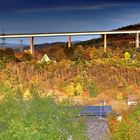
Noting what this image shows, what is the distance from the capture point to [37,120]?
15820 millimetres

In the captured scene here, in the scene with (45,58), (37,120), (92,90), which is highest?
(45,58)

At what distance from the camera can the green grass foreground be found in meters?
15.3

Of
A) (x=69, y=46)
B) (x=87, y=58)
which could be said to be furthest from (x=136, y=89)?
(x=69, y=46)

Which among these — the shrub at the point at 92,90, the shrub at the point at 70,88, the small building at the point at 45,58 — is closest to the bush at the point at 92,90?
the shrub at the point at 92,90

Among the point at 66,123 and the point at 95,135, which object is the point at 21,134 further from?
the point at 95,135

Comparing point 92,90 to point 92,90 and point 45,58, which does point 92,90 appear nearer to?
point 92,90

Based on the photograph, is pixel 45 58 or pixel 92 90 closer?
pixel 92 90

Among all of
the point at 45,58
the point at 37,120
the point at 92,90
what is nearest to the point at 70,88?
the point at 92,90

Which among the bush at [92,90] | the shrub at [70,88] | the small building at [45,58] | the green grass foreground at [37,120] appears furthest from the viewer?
the small building at [45,58]

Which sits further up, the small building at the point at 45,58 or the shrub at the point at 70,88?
the small building at the point at 45,58

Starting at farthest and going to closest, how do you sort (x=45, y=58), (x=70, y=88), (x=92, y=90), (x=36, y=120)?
(x=45, y=58)
(x=92, y=90)
(x=70, y=88)
(x=36, y=120)

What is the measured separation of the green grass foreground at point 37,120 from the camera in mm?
15273

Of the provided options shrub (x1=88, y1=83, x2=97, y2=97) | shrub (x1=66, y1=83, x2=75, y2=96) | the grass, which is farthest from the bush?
the grass

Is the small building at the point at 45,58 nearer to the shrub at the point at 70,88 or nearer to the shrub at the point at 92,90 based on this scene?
the shrub at the point at 70,88
